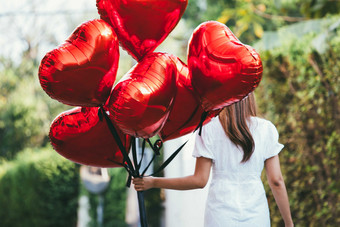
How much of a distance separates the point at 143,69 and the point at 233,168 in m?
0.78

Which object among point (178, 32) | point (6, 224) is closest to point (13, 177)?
point (6, 224)

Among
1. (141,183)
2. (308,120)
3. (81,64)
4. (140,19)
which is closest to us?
(81,64)

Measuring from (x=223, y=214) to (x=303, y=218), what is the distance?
1848 millimetres

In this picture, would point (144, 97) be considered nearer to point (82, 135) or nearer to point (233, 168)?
point (82, 135)

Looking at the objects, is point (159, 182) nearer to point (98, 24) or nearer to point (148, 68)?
point (148, 68)

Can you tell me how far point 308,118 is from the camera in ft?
11.5

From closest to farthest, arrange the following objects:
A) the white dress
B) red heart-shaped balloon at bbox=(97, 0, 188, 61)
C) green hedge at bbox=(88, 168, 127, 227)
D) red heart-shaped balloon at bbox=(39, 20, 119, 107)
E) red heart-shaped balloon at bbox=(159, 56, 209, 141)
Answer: red heart-shaped balloon at bbox=(39, 20, 119, 107), red heart-shaped balloon at bbox=(97, 0, 188, 61), red heart-shaped balloon at bbox=(159, 56, 209, 141), the white dress, green hedge at bbox=(88, 168, 127, 227)

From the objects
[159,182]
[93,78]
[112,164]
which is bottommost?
[159,182]

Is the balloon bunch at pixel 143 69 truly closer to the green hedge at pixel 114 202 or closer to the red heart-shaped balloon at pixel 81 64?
the red heart-shaped balloon at pixel 81 64

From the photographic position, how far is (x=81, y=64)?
4.95ft

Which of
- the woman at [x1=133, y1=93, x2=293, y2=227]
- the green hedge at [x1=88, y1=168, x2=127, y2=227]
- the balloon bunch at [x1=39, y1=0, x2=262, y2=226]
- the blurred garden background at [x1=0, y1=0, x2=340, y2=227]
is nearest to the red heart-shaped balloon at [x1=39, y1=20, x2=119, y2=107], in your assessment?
the balloon bunch at [x1=39, y1=0, x2=262, y2=226]

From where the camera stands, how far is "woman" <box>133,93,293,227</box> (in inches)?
78.6

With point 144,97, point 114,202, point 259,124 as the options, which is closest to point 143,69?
point 144,97

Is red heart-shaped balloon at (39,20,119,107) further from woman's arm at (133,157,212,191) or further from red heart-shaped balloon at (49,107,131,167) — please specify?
woman's arm at (133,157,212,191)
